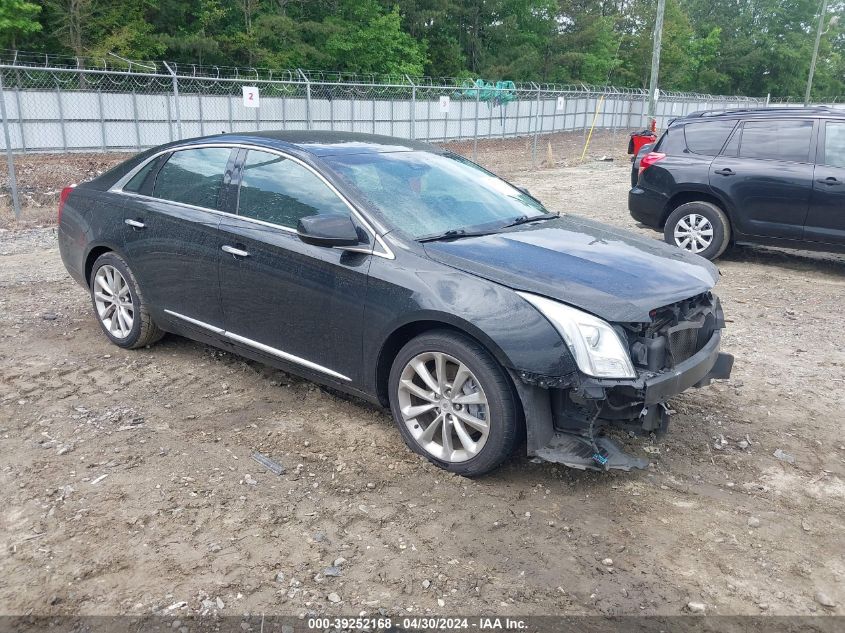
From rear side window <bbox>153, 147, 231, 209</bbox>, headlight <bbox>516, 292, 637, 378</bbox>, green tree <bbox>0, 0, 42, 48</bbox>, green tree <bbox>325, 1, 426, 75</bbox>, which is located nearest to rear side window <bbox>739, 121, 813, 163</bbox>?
headlight <bbox>516, 292, 637, 378</bbox>

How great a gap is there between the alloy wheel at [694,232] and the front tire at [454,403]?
588cm

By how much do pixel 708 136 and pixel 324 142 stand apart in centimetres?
581

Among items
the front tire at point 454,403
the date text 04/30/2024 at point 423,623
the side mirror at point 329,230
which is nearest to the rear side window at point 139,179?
the side mirror at point 329,230

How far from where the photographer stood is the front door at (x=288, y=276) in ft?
12.8

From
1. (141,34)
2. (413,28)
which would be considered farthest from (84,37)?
(413,28)

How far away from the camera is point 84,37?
25.6 meters

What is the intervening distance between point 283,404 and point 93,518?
143 centimetres

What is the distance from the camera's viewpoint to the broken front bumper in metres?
3.24

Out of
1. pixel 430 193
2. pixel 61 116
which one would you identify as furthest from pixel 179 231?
pixel 61 116

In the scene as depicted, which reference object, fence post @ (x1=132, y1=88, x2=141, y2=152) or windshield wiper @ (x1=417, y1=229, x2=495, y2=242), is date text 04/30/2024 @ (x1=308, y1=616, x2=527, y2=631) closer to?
windshield wiper @ (x1=417, y1=229, x2=495, y2=242)

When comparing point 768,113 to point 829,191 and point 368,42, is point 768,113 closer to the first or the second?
point 829,191

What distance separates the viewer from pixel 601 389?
3.21m

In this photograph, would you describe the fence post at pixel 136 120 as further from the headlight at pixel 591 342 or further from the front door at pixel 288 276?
the headlight at pixel 591 342

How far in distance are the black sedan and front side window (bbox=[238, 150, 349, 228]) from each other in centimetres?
1
